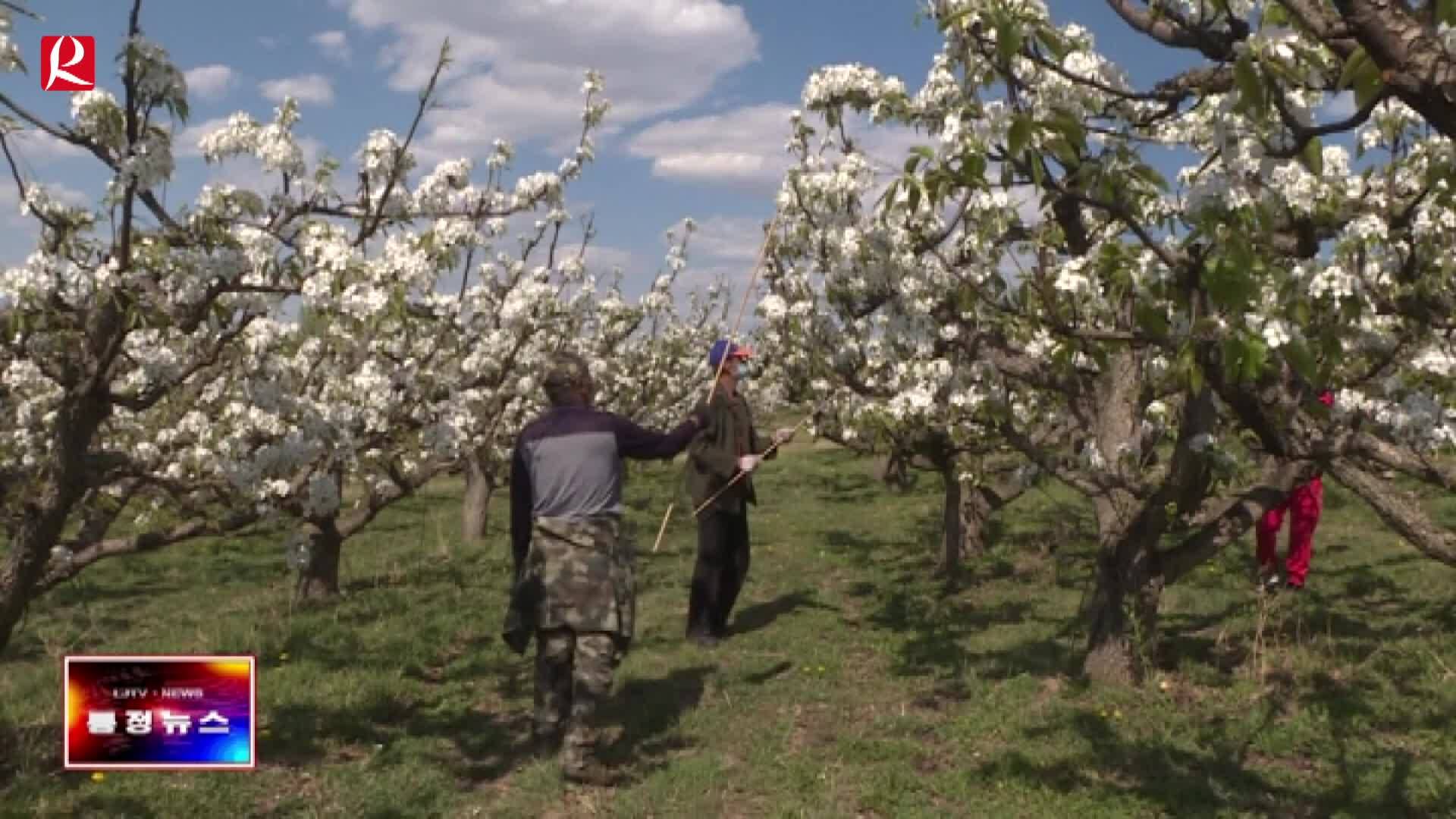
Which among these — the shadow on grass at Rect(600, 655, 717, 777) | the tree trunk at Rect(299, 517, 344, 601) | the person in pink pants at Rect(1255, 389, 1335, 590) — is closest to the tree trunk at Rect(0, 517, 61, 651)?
the shadow on grass at Rect(600, 655, 717, 777)

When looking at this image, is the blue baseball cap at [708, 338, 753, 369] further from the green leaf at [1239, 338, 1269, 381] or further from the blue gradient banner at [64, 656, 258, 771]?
the green leaf at [1239, 338, 1269, 381]

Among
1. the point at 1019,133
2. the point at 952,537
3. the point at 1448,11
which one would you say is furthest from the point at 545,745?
the point at 952,537

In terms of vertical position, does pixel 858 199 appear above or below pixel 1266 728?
above

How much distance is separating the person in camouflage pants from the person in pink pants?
24.8ft

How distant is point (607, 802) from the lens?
7047 mm

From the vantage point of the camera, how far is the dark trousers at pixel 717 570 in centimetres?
1112

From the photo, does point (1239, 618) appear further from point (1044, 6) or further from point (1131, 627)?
point (1044, 6)

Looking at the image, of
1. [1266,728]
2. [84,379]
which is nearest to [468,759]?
[84,379]

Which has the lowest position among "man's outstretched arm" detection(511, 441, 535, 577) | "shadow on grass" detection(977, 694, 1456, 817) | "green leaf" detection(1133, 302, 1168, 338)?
"shadow on grass" detection(977, 694, 1456, 817)

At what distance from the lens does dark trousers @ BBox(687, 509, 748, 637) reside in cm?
1112

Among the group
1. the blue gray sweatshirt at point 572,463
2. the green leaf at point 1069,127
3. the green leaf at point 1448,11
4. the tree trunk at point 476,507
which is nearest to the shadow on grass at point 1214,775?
the blue gray sweatshirt at point 572,463

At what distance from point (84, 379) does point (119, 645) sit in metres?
6.53

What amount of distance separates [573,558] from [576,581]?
146 mm

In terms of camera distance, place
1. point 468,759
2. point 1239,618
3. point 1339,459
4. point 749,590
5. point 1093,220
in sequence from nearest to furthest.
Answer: point 1339,459
point 468,759
point 1093,220
point 1239,618
point 749,590
